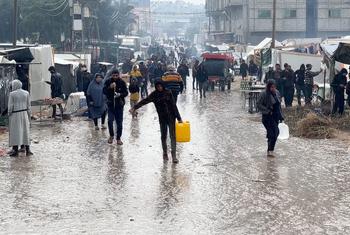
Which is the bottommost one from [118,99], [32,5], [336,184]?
[336,184]

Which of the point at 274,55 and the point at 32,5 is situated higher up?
the point at 32,5

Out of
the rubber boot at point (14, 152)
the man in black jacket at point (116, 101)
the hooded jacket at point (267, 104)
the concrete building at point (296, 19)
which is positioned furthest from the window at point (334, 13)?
the rubber boot at point (14, 152)

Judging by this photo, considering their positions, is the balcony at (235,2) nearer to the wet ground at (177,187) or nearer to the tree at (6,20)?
the tree at (6,20)

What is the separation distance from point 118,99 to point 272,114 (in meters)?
3.35

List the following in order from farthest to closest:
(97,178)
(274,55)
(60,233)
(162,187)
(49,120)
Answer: (274,55) < (49,120) < (97,178) < (162,187) < (60,233)

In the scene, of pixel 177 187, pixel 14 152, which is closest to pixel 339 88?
pixel 14 152

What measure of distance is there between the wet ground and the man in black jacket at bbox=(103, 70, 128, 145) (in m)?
0.38

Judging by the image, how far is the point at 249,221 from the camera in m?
8.84

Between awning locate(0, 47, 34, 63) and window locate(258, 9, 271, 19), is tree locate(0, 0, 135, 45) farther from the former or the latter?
awning locate(0, 47, 34, 63)

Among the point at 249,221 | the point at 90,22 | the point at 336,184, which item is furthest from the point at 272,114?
the point at 90,22

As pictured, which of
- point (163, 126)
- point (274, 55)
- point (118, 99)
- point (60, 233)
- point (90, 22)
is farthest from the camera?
point (90, 22)

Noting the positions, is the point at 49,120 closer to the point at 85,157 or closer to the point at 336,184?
the point at 85,157

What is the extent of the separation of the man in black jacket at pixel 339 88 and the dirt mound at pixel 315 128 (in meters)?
2.64

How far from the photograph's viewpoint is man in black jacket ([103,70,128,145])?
15.6 metres
